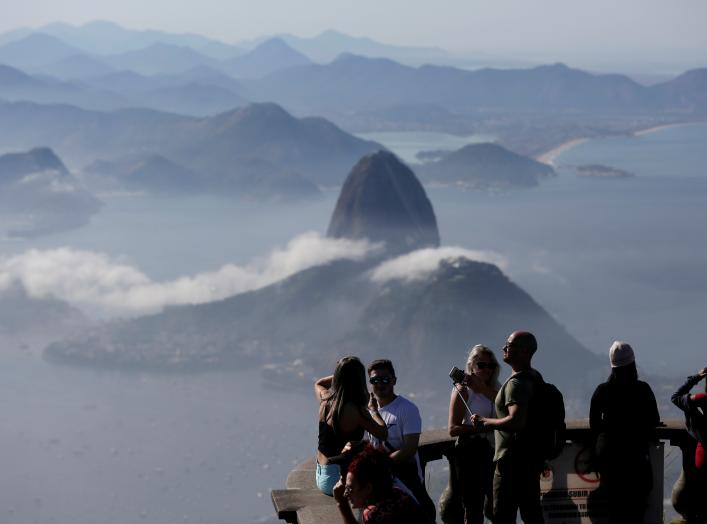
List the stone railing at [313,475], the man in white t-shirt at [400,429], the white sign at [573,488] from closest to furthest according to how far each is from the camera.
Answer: the man in white t-shirt at [400,429] < the stone railing at [313,475] < the white sign at [573,488]

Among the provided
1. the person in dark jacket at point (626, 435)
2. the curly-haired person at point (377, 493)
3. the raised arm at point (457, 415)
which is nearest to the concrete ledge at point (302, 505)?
the raised arm at point (457, 415)

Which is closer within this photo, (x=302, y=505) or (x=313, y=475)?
(x=302, y=505)

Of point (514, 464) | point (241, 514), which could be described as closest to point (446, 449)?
point (514, 464)

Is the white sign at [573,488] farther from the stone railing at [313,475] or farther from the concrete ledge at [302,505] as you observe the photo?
the concrete ledge at [302,505]

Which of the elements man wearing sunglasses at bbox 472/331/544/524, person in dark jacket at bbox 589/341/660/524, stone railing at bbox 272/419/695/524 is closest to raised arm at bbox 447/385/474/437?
man wearing sunglasses at bbox 472/331/544/524

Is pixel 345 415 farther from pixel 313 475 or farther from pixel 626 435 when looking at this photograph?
pixel 626 435

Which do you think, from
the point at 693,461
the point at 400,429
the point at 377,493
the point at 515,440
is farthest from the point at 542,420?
the point at 377,493

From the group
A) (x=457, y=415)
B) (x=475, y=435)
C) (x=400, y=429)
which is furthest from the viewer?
(x=475, y=435)
